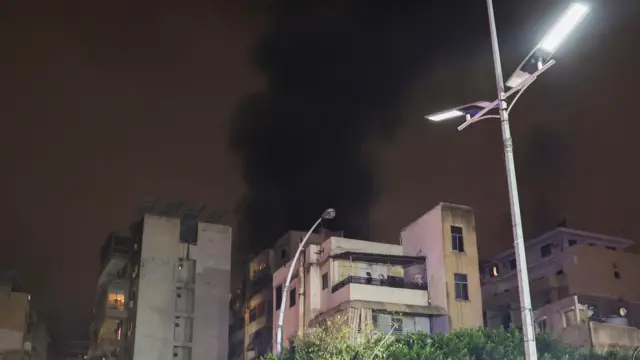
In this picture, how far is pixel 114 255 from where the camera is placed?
6881 centimetres

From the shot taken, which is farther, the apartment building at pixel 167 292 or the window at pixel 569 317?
the apartment building at pixel 167 292

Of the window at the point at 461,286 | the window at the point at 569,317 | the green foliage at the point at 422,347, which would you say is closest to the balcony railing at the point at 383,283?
the window at the point at 461,286

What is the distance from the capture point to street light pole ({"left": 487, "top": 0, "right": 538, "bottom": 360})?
12.5 m

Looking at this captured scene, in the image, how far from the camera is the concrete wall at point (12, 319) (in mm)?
70188

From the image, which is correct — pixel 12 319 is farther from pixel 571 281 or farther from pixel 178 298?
pixel 571 281

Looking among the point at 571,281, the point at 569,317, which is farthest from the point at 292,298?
the point at 571,281

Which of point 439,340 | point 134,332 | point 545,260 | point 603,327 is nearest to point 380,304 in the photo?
point 603,327

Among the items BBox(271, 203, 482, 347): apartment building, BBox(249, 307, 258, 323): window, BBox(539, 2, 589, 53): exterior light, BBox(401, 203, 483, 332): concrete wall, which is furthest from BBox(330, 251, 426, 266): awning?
BBox(539, 2, 589, 53): exterior light

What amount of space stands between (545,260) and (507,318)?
5438 mm

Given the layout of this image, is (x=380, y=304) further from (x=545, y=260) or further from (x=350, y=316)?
(x=545, y=260)

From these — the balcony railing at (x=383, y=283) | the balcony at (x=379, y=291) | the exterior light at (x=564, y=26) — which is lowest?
the exterior light at (x=564, y=26)

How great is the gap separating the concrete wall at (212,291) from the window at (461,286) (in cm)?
2884

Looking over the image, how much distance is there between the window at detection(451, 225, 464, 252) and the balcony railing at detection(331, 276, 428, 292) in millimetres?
3032

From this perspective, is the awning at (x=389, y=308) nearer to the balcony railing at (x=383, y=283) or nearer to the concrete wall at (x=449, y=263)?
the concrete wall at (x=449, y=263)
